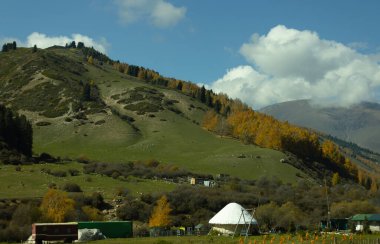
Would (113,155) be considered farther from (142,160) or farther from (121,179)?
(121,179)

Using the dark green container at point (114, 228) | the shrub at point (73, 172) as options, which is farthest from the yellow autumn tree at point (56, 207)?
the shrub at point (73, 172)

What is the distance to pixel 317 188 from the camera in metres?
124

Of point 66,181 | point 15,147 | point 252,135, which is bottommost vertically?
point 66,181

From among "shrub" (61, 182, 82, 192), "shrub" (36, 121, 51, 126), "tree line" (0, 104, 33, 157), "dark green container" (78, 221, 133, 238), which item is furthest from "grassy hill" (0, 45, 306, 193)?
"dark green container" (78, 221, 133, 238)

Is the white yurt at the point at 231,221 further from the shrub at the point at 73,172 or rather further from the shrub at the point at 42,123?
the shrub at the point at 42,123

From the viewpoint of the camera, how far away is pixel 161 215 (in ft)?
253

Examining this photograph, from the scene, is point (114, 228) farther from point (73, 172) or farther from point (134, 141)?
point (134, 141)

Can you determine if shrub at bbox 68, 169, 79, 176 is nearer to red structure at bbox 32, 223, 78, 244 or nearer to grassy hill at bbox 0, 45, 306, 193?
grassy hill at bbox 0, 45, 306, 193

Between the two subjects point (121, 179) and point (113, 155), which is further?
point (113, 155)

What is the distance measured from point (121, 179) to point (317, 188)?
157ft

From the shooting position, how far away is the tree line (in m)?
122

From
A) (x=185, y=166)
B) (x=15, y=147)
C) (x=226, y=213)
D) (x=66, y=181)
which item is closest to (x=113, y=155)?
(x=185, y=166)

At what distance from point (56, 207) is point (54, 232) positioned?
59.2ft

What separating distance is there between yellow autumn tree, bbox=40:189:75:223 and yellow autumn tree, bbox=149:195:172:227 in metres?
11.7
